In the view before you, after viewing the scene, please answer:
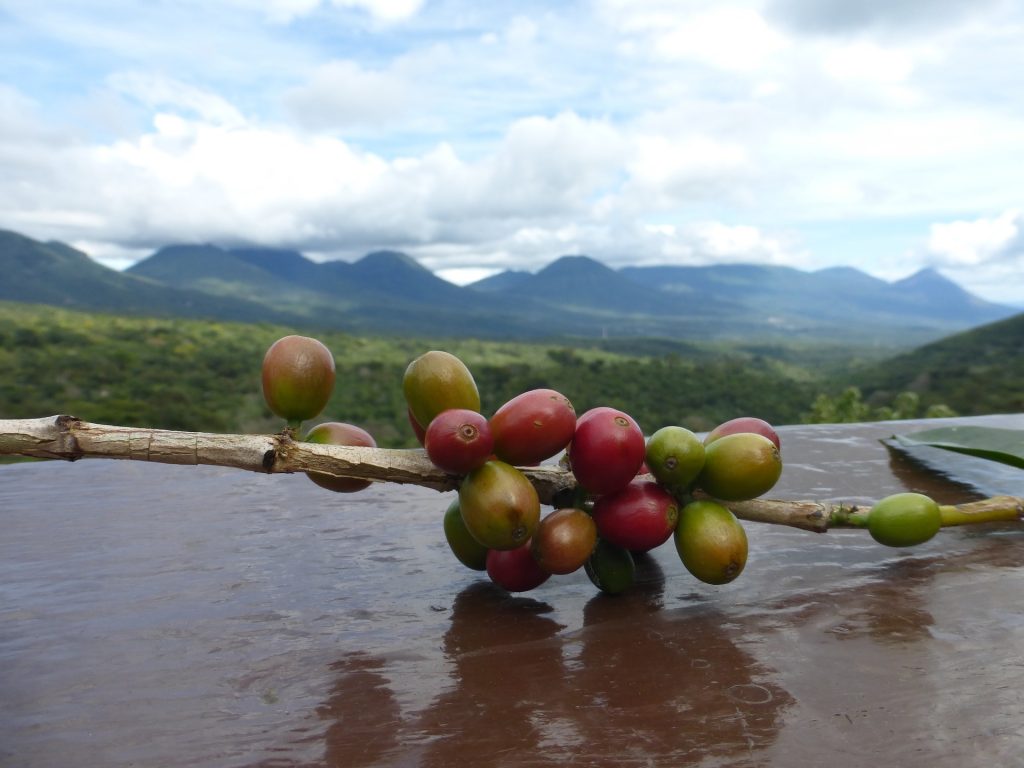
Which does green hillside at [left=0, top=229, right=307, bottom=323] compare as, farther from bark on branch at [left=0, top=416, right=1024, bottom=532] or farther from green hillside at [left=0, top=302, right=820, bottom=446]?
bark on branch at [left=0, top=416, right=1024, bottom=532]

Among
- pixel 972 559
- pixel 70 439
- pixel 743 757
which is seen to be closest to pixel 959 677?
pixel 743 757

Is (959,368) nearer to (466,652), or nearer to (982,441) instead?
(982,441)

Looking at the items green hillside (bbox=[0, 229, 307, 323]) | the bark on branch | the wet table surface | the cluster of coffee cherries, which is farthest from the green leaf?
green hillside (bbox=[0, 229, 307, 323])

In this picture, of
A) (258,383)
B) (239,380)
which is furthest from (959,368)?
(239,380)

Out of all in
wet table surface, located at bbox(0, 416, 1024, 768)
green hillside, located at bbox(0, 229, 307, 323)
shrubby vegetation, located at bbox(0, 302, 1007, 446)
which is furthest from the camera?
green hillside, located at bbox(0, 229, 307, 323)

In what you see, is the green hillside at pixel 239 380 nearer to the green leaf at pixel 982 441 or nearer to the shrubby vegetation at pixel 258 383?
the shrubby vegetation at pixel 258 383

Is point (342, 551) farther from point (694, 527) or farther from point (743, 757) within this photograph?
point (743, 757)
